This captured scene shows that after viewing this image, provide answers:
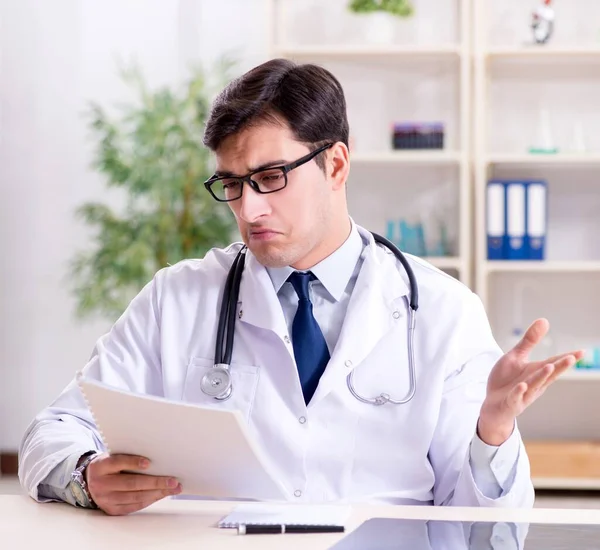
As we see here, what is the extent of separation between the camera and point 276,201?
1.66 m

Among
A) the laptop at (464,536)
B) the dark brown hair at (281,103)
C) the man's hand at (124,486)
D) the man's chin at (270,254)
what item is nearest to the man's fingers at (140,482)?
the man's hand at (124,486)

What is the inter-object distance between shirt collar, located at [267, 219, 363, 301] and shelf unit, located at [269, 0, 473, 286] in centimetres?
224

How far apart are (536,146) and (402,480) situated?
277 centimetres

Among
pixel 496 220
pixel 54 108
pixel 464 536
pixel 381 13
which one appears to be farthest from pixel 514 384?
pixel 54 108

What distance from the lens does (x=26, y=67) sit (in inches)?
177

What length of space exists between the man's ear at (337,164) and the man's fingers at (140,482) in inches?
26.4

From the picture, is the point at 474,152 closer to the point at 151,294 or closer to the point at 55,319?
the point at 55,319

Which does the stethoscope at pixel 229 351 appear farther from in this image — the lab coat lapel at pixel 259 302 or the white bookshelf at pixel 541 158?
the white bookshelf at pixel 541 158

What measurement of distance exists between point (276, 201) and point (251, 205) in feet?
0.17

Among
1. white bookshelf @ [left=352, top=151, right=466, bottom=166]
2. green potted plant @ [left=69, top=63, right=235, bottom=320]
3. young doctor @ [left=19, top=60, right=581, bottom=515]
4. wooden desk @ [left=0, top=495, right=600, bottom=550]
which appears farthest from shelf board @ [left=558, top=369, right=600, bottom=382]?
wooden desk @ [left=0, top=495, right=600, bottom=550]

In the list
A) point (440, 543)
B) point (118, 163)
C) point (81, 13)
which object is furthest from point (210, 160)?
point (440, 543)

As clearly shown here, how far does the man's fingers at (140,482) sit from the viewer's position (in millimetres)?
1312

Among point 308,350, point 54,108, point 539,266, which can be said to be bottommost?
point 539,266

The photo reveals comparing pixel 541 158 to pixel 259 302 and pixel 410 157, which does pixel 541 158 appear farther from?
pixel 259 302
